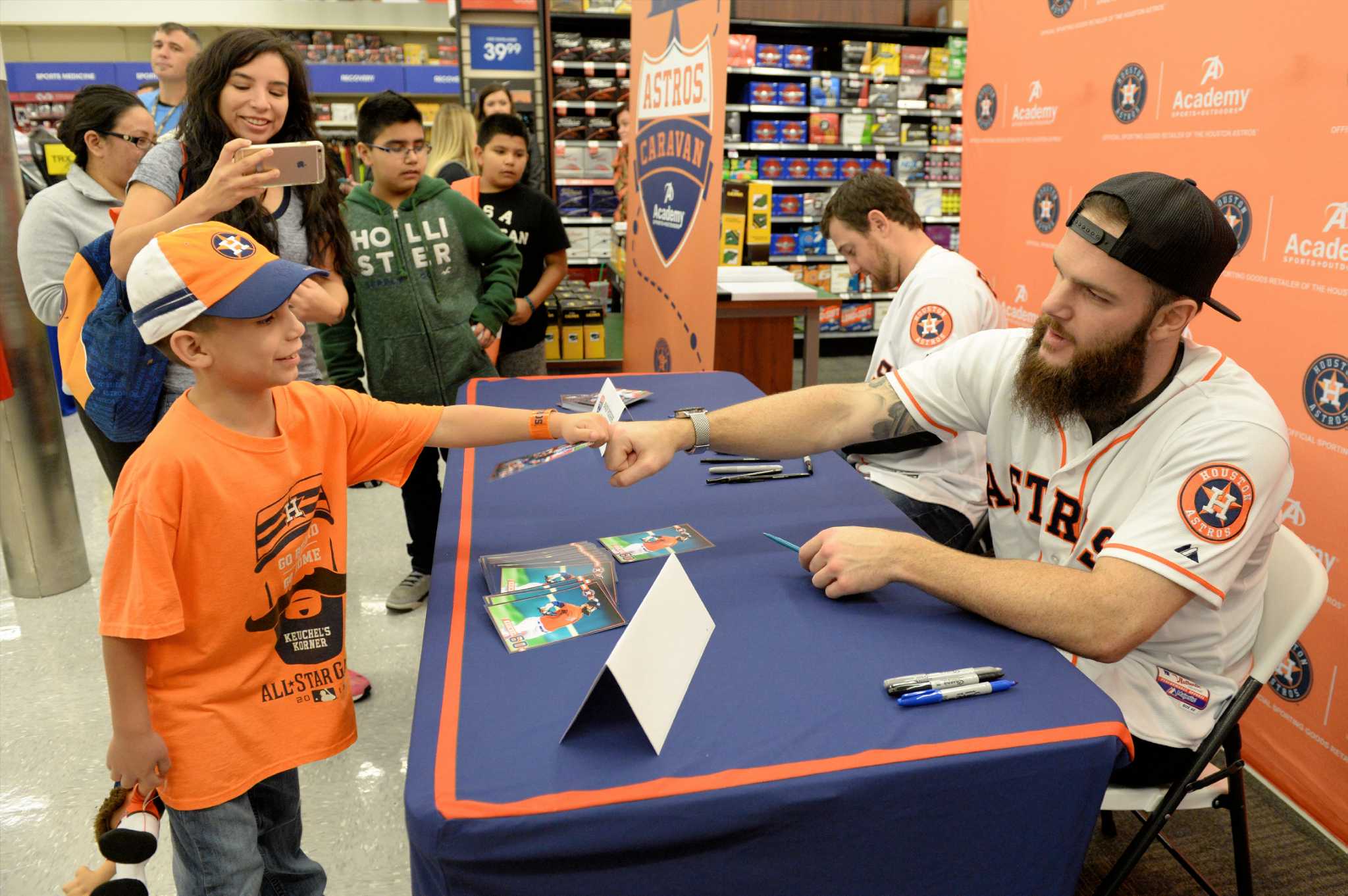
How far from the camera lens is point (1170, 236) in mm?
1408

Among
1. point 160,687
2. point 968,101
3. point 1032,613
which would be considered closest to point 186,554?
point 160,687

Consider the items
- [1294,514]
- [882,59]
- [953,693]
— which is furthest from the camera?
[882,59]

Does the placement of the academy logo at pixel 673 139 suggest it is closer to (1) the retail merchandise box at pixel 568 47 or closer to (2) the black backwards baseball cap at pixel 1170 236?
(2) the black backwards baseball cap at pixel 1170 236

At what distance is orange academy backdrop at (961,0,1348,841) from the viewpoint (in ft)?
6.79

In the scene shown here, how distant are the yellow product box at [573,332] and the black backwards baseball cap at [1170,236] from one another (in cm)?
380

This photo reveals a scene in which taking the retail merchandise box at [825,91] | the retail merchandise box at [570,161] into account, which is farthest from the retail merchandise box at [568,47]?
the retail merchandise box at [825,91]

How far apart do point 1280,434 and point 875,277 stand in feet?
4.75

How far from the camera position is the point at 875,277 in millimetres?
2729

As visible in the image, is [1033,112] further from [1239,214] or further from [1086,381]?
[1086,381]

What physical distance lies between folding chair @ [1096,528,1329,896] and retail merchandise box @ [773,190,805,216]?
19.6 ft

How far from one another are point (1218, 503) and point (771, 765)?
0.84m

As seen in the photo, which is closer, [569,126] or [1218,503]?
[1218,503]

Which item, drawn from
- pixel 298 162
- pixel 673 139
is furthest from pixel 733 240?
pixel 298 162

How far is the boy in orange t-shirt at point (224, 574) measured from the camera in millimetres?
1214
